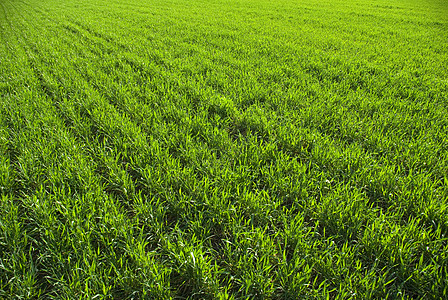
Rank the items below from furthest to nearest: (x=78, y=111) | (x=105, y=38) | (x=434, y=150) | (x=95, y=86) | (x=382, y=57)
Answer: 1. (x=105, y=38)
2. (x=382, y=57)
3. (x=95, y=86)
4. (x=78, y=111)
5. (x=434, y=150)

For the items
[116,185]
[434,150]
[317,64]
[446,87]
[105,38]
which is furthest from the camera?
[105,38]

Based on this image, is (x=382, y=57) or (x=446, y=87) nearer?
(x=446, y=87)

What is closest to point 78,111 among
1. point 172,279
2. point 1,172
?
point 1,172

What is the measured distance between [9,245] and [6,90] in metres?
3.73

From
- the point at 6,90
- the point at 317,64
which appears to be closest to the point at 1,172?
the point at 6,90

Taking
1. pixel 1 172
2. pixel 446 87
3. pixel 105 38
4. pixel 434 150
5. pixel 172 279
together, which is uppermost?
pixel 105 38

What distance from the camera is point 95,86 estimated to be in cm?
430

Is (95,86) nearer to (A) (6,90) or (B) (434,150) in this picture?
(A) (6,90)

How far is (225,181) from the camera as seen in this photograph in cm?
213

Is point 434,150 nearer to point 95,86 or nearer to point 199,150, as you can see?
→ point 199,150

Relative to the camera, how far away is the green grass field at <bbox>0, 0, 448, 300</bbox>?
4.73 ft

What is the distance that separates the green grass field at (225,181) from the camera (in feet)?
4.73

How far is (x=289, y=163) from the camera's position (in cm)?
228

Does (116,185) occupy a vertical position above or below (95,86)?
below
